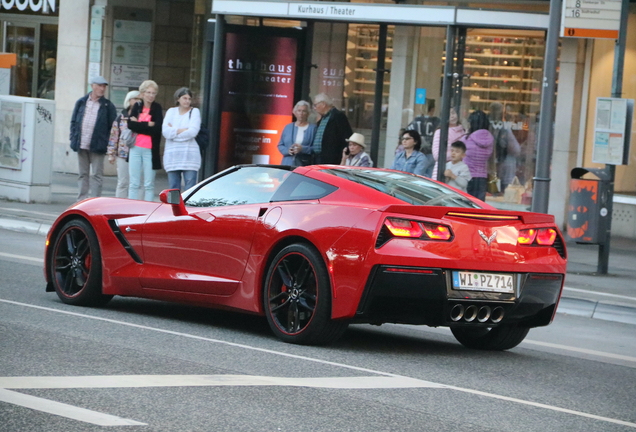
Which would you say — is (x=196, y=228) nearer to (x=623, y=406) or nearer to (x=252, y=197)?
(x=252, y=197)

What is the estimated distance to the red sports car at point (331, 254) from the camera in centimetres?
693

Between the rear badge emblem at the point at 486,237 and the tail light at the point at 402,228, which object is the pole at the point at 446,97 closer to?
the rear badge emblem at the point at 486,237

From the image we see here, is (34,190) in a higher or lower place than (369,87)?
lower

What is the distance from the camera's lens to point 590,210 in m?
12.7

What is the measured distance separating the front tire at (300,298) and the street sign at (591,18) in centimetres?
688

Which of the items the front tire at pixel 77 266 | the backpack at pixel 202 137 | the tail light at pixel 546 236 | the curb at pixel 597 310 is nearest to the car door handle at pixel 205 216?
the front tire at pixel 77 266

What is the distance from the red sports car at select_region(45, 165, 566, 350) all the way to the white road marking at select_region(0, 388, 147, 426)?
2.28m

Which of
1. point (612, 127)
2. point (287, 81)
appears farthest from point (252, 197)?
point (287, 81)

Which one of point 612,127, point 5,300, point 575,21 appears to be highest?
point 575,21

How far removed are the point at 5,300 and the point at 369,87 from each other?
965cm

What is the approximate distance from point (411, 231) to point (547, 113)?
6.19 metres

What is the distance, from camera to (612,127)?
501 inches

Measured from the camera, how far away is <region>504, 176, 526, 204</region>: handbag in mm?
17344

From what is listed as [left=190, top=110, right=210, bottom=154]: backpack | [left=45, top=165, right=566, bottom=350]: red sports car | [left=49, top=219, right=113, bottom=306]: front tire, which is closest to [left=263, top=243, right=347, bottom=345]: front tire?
[left=45, top=165, right=566, bottom=350]: red sports car
